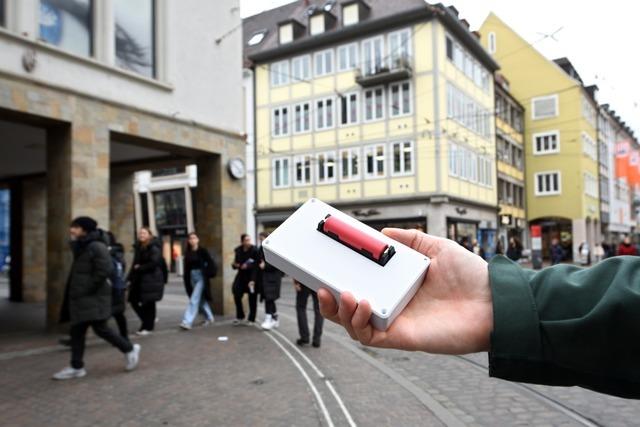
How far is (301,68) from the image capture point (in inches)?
1356

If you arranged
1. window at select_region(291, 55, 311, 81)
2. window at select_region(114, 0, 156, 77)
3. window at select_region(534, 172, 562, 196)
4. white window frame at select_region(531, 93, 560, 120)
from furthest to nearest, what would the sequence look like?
window at select_region(534, 172, 562, 196) → white window frame at select_region(531, 93, 560, 120) → window at select_region(291, 55, 311, 81) → window at select_region(114, 0, 156, 77)

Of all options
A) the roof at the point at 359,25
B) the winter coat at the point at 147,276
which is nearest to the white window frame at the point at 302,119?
the roof at the point at 359,25

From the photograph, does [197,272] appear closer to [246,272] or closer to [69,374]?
[246,272]

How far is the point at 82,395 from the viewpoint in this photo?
19.0 feet

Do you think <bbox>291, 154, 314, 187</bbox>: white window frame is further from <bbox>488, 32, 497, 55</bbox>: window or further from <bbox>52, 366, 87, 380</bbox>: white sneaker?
<bbox>52, 366, 87, 380</bbox>: white sneaker

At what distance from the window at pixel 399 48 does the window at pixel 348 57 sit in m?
2.36

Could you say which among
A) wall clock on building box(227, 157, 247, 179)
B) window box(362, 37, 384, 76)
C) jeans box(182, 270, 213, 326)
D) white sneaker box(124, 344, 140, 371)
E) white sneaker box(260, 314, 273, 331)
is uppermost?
window box(362, 37, 384, 76)

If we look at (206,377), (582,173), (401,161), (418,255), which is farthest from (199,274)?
(582,173)

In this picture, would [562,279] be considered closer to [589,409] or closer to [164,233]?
[589,409]

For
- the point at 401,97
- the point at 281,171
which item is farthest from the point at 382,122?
the point at 281,171

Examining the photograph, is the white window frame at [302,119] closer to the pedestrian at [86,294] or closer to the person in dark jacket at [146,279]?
the person in dark jacket at [146,279]

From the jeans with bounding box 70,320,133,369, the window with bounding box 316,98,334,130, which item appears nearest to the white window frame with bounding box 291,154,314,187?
the window with bounding box 316,98,334,130

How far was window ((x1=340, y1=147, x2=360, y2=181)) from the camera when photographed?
106 ft

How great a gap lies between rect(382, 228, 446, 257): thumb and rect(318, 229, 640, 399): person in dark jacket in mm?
353
